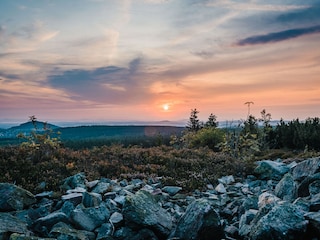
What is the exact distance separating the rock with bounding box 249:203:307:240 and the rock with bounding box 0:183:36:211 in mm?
5451

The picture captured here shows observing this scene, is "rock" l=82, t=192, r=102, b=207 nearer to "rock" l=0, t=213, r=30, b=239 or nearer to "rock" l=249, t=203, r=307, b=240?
"rock" l=0, t=213, r=30, b=239

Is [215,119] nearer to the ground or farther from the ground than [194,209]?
farther from the ground

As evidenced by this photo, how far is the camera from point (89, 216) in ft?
25.4

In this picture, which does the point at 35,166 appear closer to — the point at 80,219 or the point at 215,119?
the point at 80,219

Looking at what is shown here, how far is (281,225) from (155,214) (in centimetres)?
268

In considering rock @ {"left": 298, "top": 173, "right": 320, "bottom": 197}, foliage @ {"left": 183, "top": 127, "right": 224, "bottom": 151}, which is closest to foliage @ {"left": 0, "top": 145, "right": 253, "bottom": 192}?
rock @ {"left": 298, "top": 173, "right": 320, "bottom": 197}

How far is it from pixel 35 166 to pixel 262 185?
7706mm

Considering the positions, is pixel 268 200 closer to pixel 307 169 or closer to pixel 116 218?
pixel 307 169

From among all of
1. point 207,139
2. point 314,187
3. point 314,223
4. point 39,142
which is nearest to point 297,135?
point 207,139

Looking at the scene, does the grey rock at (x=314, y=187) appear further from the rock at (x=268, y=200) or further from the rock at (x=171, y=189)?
the rock at (x=171, y=189)

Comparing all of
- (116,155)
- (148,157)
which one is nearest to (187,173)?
(148,157)

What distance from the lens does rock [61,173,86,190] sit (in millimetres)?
9828

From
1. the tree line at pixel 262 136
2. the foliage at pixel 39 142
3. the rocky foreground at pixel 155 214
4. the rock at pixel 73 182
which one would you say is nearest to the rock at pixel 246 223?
the rocky foreground at pixel 155 214

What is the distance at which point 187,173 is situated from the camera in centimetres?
1285
